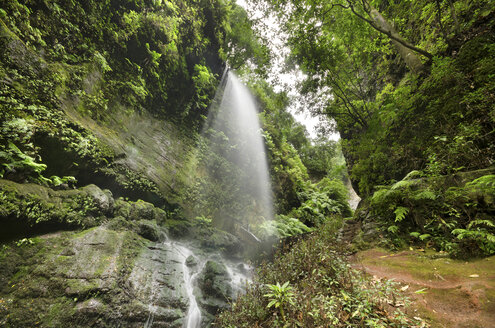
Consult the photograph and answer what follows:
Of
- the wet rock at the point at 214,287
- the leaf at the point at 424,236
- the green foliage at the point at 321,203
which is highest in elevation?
the green foliage at the point at 321,203

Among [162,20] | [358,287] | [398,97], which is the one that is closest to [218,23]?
[162,20]

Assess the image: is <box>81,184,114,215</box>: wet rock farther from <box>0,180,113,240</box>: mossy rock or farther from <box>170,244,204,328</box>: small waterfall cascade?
<box>170,244,204,328</box>: small waterfall cascade

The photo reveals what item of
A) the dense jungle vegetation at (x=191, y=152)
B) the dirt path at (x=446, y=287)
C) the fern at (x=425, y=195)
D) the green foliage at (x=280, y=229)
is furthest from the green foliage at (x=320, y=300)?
the green foliage at (x=280, y=229)

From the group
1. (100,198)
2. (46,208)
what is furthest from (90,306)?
(100,198)

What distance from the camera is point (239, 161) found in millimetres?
11203

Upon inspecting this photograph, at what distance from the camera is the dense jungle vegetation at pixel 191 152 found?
3354mm

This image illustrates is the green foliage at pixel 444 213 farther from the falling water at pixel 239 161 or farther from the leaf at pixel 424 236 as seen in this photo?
the falling water at pixel 239 161

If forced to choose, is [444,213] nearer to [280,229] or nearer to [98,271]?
[280,229]

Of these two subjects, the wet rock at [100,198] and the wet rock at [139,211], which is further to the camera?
the wet rock at [139,211]

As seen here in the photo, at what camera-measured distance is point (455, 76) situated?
4.41 metres

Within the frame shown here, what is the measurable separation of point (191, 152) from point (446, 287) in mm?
9269

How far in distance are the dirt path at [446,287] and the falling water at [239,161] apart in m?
5.79

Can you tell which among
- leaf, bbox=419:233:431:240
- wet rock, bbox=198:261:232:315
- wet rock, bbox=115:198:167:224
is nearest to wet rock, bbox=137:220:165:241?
wet rock, bbox=115:198:167:224

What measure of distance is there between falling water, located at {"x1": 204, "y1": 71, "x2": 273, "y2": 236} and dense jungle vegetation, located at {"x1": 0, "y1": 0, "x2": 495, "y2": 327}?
281mm
